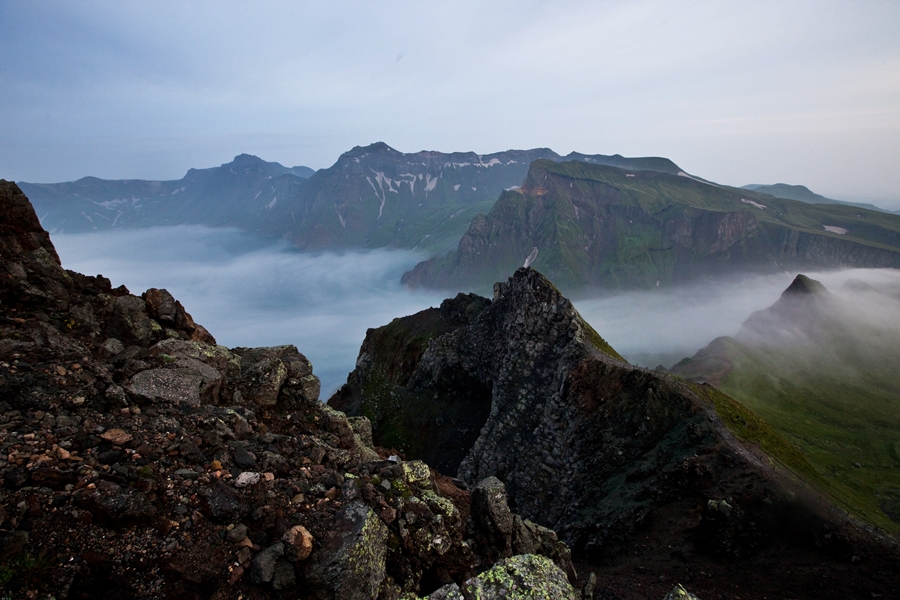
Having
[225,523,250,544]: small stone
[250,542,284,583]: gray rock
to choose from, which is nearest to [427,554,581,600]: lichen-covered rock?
[250,542,284,583]: gray rock

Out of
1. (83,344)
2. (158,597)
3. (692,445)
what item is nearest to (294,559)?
(158,597)

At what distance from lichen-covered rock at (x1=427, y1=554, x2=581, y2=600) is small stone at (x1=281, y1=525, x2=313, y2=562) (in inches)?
158

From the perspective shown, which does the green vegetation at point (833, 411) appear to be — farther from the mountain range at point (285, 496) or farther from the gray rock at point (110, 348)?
the gray rock at point (110, 348)

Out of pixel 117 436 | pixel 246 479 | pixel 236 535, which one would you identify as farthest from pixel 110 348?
pixel 236 535

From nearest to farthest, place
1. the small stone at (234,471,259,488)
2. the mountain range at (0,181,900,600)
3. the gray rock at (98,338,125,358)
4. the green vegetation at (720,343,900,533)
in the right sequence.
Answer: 1. the mountain range at (0,181,900,600)
2. the small stone at (234,471,259,488)
3. the gray rock at (98,338,125,358)
4. the green vegetation at (720,343,900,533)

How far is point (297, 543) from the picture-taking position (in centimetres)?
1205

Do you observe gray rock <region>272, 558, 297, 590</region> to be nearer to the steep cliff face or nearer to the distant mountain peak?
the steep cliff face

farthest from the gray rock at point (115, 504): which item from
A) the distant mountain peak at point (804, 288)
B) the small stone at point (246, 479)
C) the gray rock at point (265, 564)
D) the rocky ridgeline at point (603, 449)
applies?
the distant mountain peak at point (804, 288)

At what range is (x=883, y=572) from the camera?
947 inches

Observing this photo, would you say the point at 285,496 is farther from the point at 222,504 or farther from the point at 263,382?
the point at 263,382

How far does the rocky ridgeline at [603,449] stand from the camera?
2906cm

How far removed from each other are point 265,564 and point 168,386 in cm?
812

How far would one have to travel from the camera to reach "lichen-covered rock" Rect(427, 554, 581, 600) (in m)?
12.9

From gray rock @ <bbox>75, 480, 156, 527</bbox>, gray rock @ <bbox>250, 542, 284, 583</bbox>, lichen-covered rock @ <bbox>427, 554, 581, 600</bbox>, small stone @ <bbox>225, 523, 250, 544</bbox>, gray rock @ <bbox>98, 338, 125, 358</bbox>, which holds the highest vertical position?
gray rock @ <bbox>98, 338, 125, 358</bbox>
